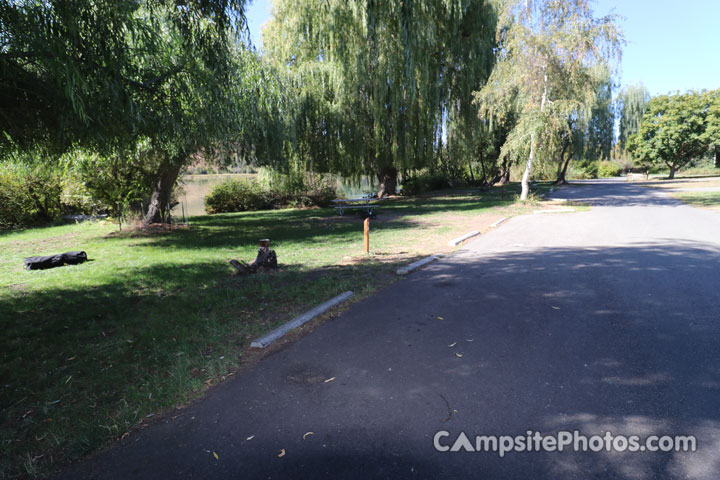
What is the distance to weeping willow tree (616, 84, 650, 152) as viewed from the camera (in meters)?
42.3

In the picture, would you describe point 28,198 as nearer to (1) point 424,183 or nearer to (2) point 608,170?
(1) point 424,183

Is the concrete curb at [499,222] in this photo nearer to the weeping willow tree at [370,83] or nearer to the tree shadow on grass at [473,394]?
the weeping willow tree at [370,83]

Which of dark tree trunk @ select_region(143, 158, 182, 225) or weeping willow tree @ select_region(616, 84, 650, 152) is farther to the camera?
A: weeping willow tree @ select_region(616, 84, 650, 152)

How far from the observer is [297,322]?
4.58m

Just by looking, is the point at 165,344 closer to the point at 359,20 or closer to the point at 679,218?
the point at 359,20

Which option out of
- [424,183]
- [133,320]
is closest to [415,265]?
[133,320]

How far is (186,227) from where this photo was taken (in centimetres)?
1423

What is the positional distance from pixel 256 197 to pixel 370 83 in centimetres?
1132

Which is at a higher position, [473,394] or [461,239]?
[461,239]

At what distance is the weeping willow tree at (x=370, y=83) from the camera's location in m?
14.5

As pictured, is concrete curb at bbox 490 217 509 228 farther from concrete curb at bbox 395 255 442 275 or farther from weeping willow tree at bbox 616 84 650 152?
weeping willow tree at bbox 616 84 650 152

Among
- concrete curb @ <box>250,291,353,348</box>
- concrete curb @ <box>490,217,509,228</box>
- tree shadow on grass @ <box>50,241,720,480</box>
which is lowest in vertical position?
tree shadow on grass @ <box>50,241,720,480</box>

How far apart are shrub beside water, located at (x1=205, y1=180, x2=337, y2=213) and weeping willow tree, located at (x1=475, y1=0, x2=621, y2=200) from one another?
11279 millimetres

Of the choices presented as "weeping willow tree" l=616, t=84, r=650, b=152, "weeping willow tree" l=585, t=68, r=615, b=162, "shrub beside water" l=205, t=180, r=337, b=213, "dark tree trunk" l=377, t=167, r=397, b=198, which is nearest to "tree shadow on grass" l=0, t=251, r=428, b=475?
"shrub beside water" l=205, t=180, r=337, b=213
